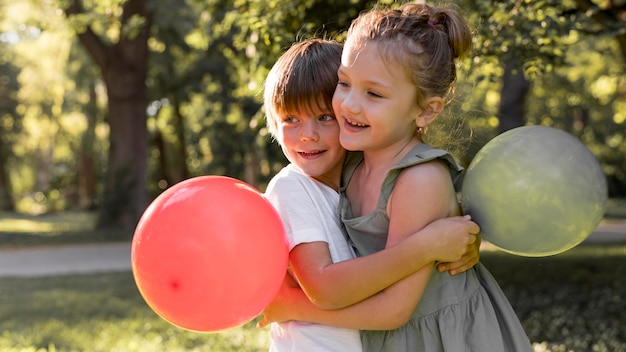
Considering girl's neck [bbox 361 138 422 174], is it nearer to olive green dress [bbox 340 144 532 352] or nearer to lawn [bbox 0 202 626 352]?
olive green dress [bbox 340 144 532 352]

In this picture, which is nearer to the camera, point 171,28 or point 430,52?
point 430,52

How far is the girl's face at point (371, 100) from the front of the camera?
6.55ft

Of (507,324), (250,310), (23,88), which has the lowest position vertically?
(23,88)

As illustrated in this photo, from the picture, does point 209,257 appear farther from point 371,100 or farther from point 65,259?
point 65,259

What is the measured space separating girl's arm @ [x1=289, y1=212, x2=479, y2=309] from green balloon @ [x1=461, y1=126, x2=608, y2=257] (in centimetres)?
9

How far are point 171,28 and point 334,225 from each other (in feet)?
47.9

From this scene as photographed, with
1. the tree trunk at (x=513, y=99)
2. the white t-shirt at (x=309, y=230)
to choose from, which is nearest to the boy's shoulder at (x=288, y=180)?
the white t-shirt at (x=309, y=230)

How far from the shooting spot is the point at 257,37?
4727mm

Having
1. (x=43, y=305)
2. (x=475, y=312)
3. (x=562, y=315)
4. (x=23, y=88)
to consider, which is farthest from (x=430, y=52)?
(x=23, y=88)

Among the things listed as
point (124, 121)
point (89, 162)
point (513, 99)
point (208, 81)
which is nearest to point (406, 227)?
point (513, 99)

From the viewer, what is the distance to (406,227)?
1948 mm

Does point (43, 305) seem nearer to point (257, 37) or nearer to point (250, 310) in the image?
point (257, 37)

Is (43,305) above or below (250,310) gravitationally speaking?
below

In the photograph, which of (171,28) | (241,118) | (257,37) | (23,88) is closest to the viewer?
(257,37)
